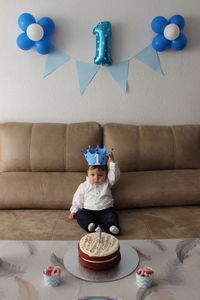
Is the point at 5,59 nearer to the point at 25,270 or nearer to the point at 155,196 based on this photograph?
the point at 155,196

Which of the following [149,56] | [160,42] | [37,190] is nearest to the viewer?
[37,190]

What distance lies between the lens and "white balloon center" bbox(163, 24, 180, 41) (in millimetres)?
→ 2455

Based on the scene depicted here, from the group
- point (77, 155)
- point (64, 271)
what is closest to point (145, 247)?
point (64, 271)

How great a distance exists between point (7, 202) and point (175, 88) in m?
1.67

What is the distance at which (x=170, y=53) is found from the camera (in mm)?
2639

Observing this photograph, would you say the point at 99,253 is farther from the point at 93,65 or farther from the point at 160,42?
the point at 160,42

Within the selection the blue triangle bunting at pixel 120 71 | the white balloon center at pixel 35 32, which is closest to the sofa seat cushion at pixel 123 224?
the blue triangle bunting at pixel 120 71

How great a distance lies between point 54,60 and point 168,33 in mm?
950

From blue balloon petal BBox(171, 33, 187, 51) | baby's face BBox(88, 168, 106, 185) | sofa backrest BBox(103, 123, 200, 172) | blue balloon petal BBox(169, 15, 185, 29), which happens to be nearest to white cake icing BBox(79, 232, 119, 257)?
baby's face BBox(88, 168, 106, 185)

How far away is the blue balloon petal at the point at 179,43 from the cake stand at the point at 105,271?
175 cm

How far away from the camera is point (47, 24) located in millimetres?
2467

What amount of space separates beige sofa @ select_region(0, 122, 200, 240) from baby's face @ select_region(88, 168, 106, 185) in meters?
0.14

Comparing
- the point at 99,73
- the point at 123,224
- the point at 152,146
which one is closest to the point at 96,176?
the point at 123,224

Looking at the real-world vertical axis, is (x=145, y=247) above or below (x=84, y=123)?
below
